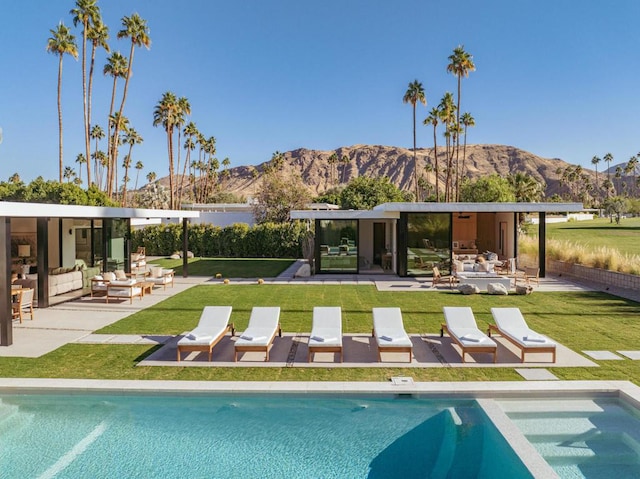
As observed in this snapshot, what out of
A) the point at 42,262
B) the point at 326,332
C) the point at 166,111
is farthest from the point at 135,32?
the point at 326,332

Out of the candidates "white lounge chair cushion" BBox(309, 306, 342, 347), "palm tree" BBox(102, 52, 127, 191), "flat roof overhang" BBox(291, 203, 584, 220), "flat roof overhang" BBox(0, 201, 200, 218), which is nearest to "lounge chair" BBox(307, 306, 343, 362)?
"white lounge chair cushion" BBox(309, 306, 342, 347)

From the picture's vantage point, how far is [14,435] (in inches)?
229

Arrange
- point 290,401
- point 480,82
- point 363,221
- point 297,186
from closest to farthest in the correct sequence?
point 290,401, point 363,221, point 297,186, point 480,82

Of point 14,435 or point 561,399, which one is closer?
point 14,435

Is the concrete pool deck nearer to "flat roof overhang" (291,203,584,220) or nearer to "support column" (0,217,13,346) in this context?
"support column" (0,217,13,346)

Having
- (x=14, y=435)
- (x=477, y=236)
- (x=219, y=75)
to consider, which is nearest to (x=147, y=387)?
(x=14, y=435)

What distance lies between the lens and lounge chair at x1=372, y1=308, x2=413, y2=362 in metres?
8.06

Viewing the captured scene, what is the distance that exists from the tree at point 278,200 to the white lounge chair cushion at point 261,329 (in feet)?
83.8

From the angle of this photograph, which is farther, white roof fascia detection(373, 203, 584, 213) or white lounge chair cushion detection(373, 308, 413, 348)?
white roof fascia detection(373, 203, 584, 213)

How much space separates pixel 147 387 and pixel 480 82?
46.7m

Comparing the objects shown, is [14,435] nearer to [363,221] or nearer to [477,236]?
[363,221]

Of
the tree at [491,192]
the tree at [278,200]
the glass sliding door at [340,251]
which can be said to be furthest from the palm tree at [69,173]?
the glass sliding door at [340,251]

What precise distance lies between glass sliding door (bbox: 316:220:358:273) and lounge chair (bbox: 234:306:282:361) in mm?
10860

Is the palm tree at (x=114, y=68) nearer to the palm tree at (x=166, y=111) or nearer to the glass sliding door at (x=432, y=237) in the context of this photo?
the palm tree at (x=166, y=111)
